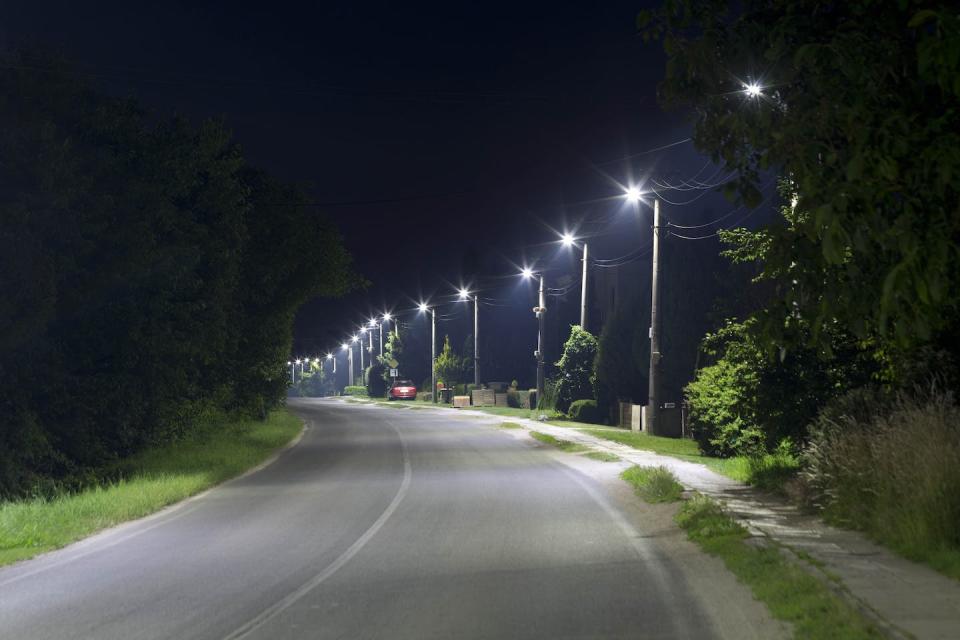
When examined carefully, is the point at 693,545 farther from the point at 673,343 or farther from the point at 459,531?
the point at 673,343

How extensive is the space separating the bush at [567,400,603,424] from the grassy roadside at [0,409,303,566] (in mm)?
18680

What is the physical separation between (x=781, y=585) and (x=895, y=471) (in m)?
3.54

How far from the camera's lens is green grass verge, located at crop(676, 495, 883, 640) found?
803 centimetres

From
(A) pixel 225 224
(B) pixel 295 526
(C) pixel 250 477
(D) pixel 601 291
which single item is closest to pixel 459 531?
(B) pixel 295 526

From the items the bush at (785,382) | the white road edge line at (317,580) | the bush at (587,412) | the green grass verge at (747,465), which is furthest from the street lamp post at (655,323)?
the bush at (587,412)

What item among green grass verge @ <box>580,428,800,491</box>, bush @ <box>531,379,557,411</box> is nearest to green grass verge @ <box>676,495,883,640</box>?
green grass verge @ <box>580,428,800,491</box>

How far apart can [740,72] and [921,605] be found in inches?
182

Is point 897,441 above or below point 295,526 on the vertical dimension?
above

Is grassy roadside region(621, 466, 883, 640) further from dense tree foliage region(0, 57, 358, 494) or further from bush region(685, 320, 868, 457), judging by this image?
dense tree foliage region(0, 57, 358, 494)

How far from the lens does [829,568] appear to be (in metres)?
10.4

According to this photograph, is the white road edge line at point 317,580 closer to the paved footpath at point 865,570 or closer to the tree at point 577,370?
the paved footpath at point 865,570

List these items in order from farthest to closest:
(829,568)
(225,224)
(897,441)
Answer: (225,224)
(897,441)
(829,568)

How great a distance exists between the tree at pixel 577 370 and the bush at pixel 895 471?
3674cm

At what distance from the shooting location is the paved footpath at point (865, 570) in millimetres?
8062
